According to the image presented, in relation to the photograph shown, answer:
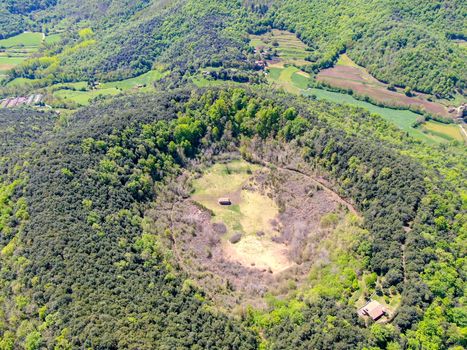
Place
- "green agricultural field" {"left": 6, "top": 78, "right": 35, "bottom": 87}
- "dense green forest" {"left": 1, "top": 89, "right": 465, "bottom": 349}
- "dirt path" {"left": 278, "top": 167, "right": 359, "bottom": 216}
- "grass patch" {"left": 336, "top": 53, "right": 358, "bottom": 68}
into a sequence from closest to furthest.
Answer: "dense green forest" {"left": 1, "top": 89, "right": 465, "bottom": 349}, "dirt path" {"left": 278, "top": 167, "right": 359, "bottom": 216}, "grass patch" {"left": 336, "top": 53, "right": 358, "bottom": 68}, "green agricultural field" {"left": 6, "top": 78, "right": 35, "bottom": 87}

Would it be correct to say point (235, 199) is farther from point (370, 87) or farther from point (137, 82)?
point (137, 82)

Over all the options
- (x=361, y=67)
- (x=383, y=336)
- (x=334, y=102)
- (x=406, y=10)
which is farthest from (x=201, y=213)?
(x=406, y=10)

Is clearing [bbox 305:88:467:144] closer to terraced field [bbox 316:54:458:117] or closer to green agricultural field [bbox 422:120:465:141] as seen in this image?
green agricultural field [bbox 422:120:465:141]

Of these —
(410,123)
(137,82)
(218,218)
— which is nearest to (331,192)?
(218,218)

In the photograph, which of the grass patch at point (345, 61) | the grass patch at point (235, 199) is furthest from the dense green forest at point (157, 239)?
the grass patch at point (345, 61)

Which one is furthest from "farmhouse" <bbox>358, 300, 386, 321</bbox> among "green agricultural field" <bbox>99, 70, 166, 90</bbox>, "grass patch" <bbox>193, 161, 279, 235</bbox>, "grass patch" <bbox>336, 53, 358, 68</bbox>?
"green agricultural field" <bbox>99, 70, 166, 90</bbox>

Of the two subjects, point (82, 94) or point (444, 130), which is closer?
point (444, 130)
